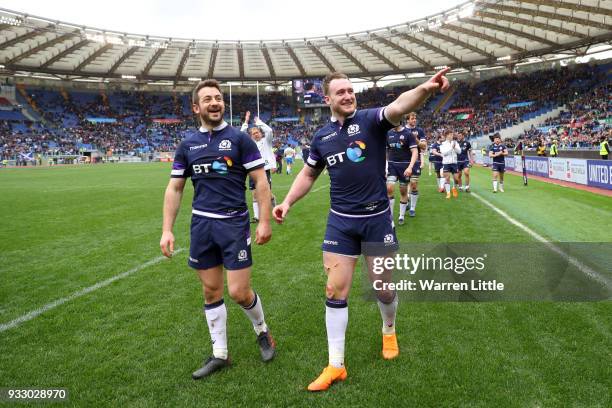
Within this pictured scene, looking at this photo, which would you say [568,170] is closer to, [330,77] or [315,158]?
[315,158]

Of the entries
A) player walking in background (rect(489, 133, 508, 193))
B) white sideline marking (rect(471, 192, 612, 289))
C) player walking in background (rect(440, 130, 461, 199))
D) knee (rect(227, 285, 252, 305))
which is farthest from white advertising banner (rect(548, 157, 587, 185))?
knee (rect(227, 285, 252, 305))

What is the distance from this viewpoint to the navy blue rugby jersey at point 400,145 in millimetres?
9523

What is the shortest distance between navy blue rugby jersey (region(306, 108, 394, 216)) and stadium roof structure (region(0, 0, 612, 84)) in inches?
1360

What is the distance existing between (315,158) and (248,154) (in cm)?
58

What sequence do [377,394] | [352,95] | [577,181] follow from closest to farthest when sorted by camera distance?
[377,394]
[352,95]
[577,181]

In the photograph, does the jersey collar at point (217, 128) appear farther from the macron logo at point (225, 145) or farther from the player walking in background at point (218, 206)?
the macron logo at point (225, 145)

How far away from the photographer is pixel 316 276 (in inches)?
234

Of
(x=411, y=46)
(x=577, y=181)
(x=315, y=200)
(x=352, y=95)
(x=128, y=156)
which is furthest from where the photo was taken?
(x=128, y=156)

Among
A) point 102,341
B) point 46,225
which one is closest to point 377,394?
point 102,341

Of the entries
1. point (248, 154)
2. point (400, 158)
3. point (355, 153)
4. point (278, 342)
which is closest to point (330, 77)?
point (355, 153)

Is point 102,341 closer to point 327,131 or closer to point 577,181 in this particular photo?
point 327,131

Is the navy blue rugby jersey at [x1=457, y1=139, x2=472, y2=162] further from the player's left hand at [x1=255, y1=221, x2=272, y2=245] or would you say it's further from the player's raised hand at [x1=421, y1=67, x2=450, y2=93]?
the player's raised hand at [x1=421, y1=67, x2=450, y2=93]

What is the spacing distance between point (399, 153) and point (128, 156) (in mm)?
51190

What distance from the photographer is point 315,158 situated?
12.0ft
